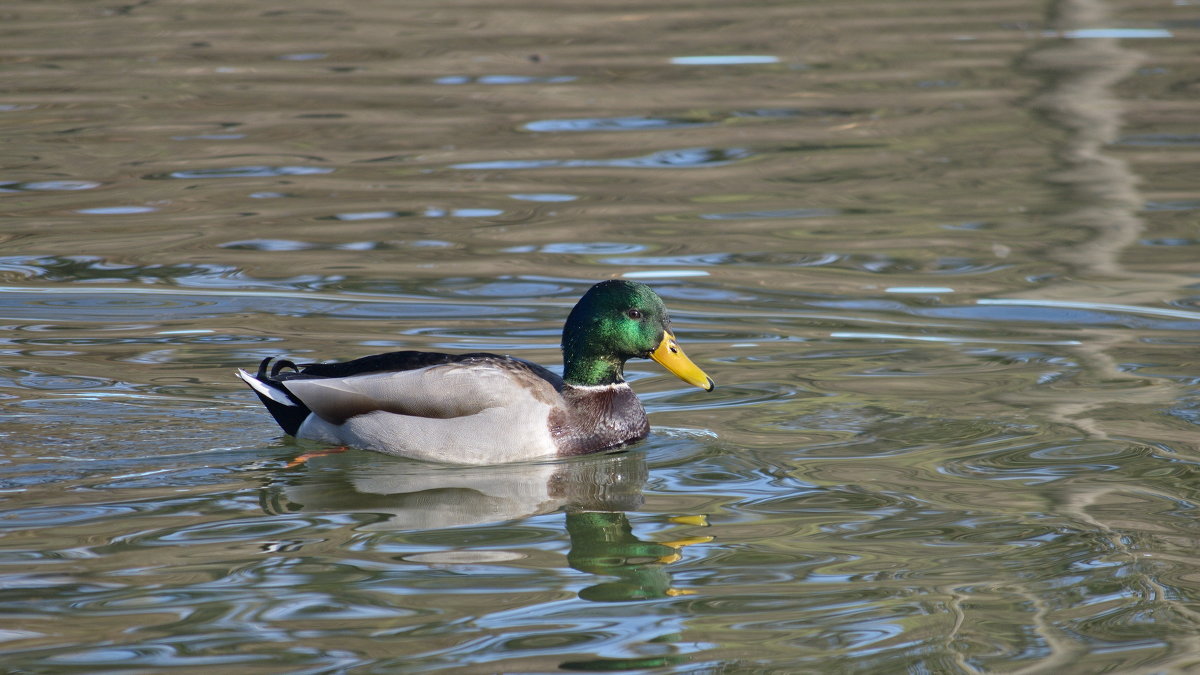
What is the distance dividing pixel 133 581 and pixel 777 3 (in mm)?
14559

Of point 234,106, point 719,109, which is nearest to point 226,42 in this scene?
point 234,106

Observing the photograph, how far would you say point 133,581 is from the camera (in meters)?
5.78

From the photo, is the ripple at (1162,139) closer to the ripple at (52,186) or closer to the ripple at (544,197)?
the ripple at (544,197)

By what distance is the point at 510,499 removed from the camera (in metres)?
6.89

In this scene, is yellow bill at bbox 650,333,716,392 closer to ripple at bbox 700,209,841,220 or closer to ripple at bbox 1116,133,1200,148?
ripple at bbox 700,209,841,220

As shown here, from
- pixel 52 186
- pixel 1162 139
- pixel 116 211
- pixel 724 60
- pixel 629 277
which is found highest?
pixel 724 60

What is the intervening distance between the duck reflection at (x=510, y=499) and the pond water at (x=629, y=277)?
0.09ft

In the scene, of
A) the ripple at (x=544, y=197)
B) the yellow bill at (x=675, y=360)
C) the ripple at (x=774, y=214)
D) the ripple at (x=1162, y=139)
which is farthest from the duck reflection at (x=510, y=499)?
the ripple at (x=1162, y=139)

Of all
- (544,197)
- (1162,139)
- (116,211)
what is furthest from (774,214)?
(116,211)

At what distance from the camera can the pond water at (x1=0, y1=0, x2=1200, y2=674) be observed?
559 cm

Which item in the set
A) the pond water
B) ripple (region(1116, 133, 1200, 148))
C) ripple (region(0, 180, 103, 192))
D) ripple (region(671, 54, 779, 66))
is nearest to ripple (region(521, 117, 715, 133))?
the pond water

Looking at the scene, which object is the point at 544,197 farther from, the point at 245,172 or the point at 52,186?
the point at 52,186

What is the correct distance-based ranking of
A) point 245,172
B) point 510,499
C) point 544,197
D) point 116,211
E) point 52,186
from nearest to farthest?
point 510,499 → point 116,211 → point 544,197 → point 52,186 → point 245,172

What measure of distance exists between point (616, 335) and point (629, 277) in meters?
3.03
